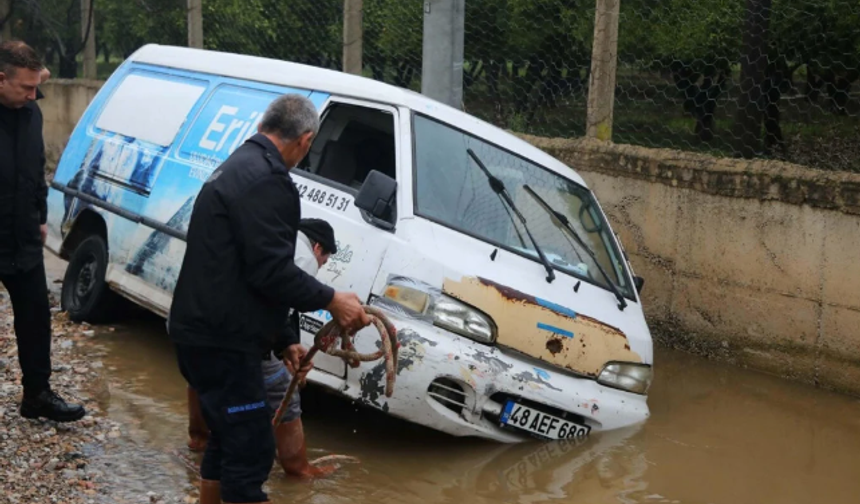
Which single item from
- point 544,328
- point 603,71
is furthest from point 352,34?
point 544,328

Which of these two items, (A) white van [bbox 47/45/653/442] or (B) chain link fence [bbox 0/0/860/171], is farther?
(B) chain link fence [bbox 0/0/860/171]

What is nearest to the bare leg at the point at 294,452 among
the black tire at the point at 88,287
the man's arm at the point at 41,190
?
the man's arm at the point at 41,190

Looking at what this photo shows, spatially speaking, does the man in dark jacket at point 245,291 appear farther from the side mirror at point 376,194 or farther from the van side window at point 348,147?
the van side window at point 348,147

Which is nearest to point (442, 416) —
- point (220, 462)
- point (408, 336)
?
point (408, 336)

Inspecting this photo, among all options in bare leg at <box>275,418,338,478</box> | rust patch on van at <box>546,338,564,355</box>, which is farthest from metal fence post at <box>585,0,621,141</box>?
bare leg at <box>275,418,338,478</box>

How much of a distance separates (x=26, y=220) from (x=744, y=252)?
473 cm

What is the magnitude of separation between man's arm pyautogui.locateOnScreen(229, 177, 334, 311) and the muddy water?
1555 millimetres

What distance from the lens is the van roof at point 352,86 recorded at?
21.0ft

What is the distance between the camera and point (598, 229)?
266 inches

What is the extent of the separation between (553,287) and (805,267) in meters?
2.38

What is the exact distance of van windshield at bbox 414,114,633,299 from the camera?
6066mm

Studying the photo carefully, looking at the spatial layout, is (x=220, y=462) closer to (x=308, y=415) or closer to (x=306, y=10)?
(x=308, y=415)

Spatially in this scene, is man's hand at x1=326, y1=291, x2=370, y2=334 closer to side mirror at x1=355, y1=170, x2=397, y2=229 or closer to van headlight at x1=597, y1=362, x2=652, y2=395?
side mirror at x1=355, y1=170, x2=397, y2=229

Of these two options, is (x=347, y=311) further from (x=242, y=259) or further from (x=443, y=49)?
(x=443, y=49)
